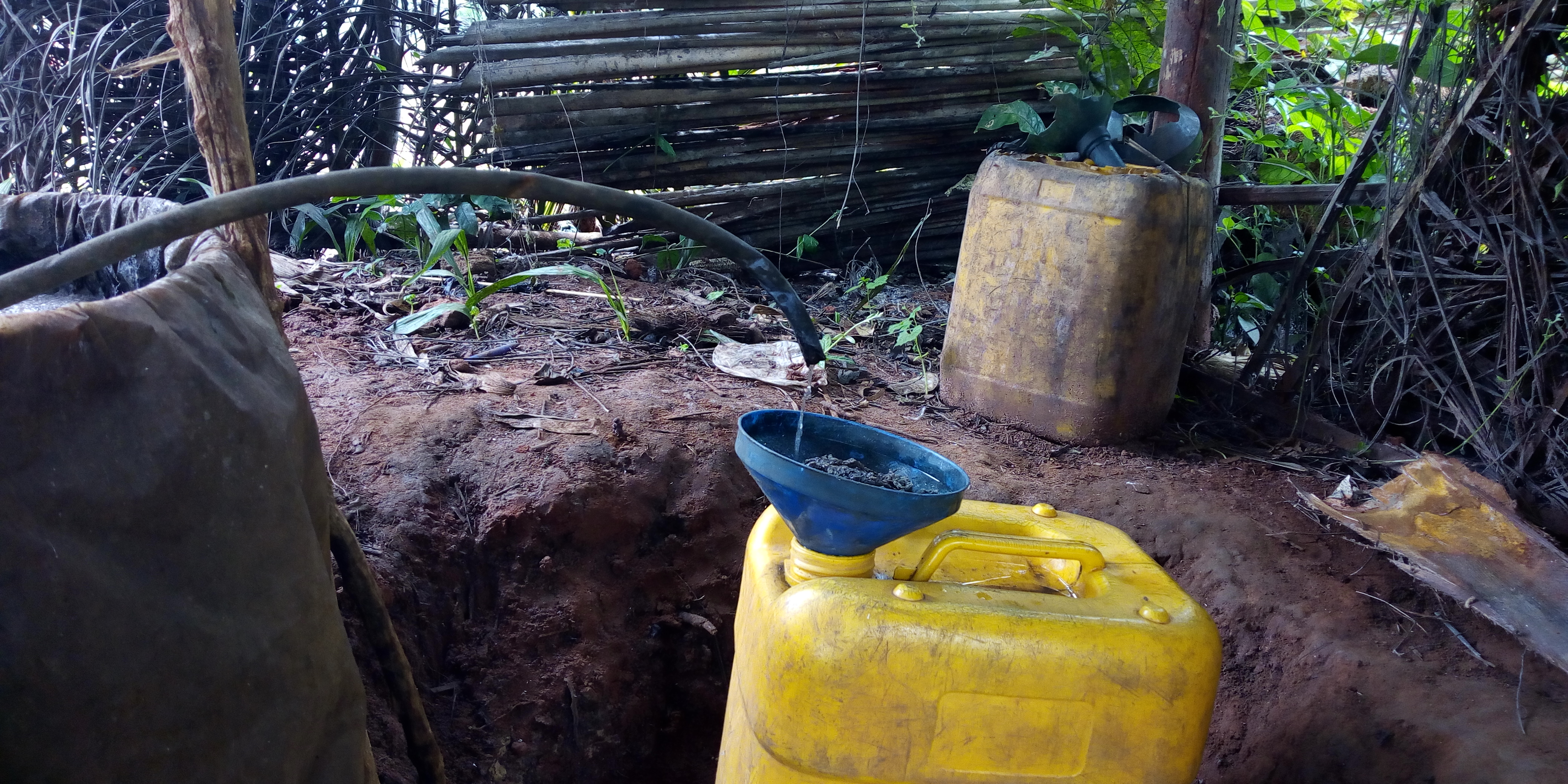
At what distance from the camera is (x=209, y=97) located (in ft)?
5.16

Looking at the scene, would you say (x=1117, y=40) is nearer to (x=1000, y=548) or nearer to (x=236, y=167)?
(x=1000, y=548)

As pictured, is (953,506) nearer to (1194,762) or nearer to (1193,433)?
(1194,762)

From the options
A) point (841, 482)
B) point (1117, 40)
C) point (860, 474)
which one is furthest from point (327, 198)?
point (1117, 40)

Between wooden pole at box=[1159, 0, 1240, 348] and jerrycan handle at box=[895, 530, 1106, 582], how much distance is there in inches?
89.9

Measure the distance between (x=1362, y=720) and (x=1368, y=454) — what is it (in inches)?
56.6

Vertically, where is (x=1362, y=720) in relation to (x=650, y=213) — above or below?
below

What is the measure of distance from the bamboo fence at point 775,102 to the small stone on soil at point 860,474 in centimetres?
298

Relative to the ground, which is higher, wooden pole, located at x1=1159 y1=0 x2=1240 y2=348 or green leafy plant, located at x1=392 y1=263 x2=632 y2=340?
wooden pole, located at x1=1159 y1=0 x2=1240 y2=348

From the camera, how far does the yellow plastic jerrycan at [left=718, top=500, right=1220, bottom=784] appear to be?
4.64 feet

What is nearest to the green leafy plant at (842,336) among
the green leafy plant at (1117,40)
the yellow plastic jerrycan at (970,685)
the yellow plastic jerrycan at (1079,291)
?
the yellow plastic jerrycan at (1079,291)

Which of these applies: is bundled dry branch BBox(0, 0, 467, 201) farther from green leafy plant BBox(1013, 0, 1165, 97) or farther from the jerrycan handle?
the jerrycan handle

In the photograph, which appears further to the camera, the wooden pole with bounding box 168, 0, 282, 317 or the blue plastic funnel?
the wooden pole with bounding box 168, 0, 282, 317

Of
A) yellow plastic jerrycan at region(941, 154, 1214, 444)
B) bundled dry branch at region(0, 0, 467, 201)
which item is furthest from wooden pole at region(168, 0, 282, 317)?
bundled dry branch at region(0, 0, 467, 201)

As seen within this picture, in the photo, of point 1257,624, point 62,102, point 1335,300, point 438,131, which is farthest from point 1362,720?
point 62,102
